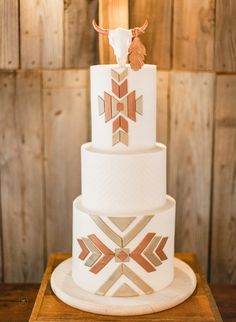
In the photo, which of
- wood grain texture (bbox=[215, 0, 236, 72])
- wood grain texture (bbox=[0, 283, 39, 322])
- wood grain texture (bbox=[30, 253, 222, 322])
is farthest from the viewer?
wood grain texture (bbox=[215, 0, 236, 72])

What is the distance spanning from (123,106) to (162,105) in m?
0.44

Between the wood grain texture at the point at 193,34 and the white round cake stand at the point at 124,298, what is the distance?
709 mm

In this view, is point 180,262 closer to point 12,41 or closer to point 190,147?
point 190,147

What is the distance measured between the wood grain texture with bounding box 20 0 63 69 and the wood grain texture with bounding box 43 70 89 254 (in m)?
0.05

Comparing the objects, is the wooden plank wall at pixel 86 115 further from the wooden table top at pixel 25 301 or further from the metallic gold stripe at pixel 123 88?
the metallic gold stripe at pixel 123 88

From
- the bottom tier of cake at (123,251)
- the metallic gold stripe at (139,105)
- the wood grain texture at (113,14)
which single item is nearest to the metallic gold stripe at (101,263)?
the bottom tier of cake at (123,251)

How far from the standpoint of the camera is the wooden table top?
1693 mm

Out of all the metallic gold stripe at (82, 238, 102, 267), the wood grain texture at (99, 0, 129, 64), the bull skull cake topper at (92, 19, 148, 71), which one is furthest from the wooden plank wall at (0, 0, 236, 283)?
the metallic gold stripe at (82, 238, 102, 267)

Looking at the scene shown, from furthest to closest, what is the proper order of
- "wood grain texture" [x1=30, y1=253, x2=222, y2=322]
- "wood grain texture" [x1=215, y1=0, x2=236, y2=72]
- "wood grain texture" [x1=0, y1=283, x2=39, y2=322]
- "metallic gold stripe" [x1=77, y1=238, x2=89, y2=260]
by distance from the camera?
1. "wood grain texture" [x1=215, y1=0, x2=236, y2=72]
2. "wood grain texture" [x1=0, y1=283, x2=39, y2=322]
3. "metallic gold stripe" [x1=77, y1=238, x2=89, y2=260]
4. "wood grain texture" [x1=30, y1=253, x2=222, y2=322]

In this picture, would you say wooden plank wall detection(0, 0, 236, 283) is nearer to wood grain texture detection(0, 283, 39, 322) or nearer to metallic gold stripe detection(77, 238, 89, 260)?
wood grain texture detection(0, 283, 39, 322)

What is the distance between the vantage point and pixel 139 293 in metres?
1.50

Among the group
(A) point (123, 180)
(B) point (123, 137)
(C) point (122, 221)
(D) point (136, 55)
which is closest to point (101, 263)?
(C) point (122, 221)

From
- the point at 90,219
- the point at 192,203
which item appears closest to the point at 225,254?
the point at 192,203

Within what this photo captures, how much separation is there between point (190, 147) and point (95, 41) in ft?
1.61
